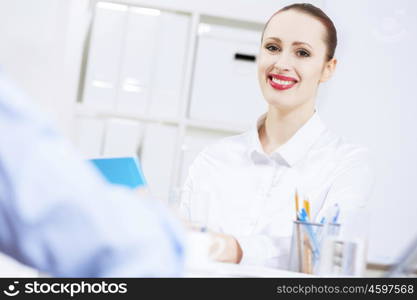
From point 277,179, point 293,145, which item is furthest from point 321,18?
point 277,179

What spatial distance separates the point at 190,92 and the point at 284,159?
0.77 m

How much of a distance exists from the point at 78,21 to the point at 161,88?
1.32ft

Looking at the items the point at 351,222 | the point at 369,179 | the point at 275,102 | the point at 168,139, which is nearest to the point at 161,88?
the point at 168,139

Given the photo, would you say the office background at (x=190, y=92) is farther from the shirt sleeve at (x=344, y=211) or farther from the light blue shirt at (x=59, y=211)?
the light blue shirt at (x=59, y=211)

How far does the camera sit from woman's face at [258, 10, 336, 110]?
1624 millimetres

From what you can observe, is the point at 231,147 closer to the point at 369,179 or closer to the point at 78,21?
the point at 369,179

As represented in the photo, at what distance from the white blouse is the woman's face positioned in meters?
0.11

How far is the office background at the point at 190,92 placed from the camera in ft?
7.00

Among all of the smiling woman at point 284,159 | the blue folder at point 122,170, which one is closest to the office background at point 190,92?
the smiling woman at point 284,159

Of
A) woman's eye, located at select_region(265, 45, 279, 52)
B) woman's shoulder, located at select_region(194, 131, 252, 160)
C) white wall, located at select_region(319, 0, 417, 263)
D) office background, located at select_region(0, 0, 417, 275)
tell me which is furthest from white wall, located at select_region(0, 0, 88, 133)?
white wall, located at select_region(319, 0, 417, 263)

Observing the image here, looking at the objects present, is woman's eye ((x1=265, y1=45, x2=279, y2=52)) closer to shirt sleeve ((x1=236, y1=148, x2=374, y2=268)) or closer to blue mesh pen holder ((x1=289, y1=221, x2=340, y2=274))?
shirt sleeve ((x1=236, y1=148, x2=374, y2=268))

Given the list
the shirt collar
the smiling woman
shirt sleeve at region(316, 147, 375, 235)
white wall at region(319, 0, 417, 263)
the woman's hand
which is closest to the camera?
the woman's hand

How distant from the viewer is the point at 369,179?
1.39 meters

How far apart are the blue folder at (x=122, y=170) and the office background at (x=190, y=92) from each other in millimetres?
1200
